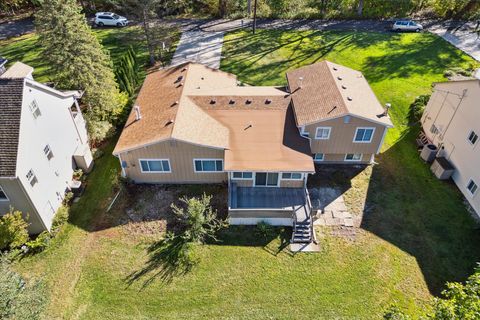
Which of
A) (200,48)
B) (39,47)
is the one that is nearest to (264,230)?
(200,48)

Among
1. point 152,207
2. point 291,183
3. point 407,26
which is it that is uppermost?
point 407,26

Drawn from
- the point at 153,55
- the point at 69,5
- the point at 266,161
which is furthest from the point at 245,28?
the point at 266,161

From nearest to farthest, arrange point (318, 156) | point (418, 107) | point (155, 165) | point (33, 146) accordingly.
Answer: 1. point (33, 146)
2. point (155, 165)
3. point (318, 156)
4. point (418, 107)

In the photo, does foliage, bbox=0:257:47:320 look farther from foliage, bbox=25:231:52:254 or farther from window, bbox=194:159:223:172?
window, bbox=194:159:223:172

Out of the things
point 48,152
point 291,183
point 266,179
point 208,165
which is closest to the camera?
point 48,152

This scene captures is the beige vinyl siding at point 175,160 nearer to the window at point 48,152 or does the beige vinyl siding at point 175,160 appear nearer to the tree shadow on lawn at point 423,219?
the window at point 48,152

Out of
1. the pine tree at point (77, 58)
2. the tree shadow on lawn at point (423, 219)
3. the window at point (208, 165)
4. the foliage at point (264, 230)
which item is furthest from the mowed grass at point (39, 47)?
the tree shadow on lawn at point (423, 219)

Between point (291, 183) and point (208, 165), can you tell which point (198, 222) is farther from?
point (291, 183)
